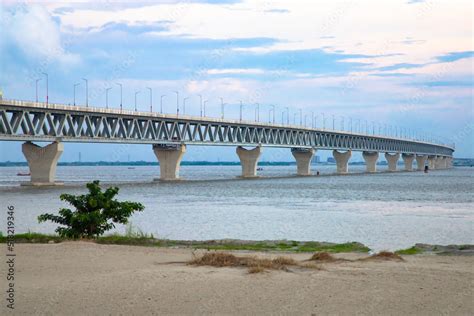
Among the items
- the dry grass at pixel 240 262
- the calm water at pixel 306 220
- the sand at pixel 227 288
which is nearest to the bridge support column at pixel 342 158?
the calm water at pixel 306 220

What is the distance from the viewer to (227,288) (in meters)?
15.5

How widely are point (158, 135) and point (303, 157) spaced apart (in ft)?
177

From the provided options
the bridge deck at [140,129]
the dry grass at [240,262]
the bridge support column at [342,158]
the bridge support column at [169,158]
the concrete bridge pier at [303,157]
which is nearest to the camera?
the dry grass at [240,262]

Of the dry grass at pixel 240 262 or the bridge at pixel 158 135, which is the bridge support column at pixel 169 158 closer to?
the bridge at pixel 158 135

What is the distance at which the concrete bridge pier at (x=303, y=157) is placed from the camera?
6038 inches

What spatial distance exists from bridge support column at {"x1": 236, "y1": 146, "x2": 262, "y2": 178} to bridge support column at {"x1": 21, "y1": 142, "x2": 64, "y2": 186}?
5084 cm

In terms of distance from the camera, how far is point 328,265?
19.0 meters

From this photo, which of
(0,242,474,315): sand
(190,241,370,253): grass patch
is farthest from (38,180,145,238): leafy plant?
(0,242,474,315): sand

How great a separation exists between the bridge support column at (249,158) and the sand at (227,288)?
114 meters

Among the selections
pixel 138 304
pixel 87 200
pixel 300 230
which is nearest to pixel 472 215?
pixel 300 230

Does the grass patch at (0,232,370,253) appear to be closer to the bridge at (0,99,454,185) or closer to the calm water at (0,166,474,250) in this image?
the calm water at (0,166,474,250)

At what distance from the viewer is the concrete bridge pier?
153375 mm

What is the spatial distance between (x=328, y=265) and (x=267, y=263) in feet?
5.98

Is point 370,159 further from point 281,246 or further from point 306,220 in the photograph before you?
point 281,246
